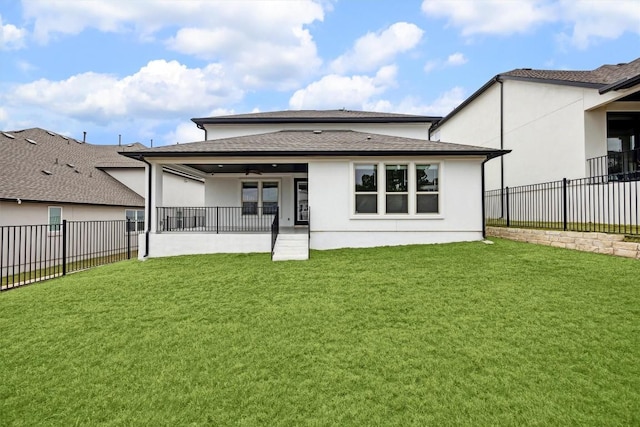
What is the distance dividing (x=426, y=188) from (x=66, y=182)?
1867 centimetres

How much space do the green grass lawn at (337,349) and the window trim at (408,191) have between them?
392cm

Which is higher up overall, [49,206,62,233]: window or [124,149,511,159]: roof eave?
[124,149,511,159]: roof eave

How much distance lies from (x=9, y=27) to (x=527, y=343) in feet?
84.4

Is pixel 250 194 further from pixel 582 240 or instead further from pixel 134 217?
pixel 582 240

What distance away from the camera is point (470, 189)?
11.4 meters

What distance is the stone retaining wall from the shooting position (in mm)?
7656

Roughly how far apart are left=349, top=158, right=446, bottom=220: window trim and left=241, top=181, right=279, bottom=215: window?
5000 mm

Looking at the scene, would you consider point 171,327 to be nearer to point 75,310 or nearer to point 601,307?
point 75,310

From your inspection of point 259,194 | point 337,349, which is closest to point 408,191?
point 259,194

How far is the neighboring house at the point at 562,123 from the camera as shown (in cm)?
1137

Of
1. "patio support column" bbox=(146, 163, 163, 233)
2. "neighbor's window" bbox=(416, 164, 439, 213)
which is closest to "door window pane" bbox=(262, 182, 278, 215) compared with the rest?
"patio support column" bbox=(146, 163, 163, 233)

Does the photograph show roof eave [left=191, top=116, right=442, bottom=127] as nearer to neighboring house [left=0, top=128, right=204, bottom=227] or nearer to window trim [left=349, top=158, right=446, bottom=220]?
neighboring house [left=0, top=128, right=204, bottom=227]

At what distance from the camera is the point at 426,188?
37.6 feet

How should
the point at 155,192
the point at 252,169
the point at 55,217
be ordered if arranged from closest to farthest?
the point at 155,192, the point at 252,169, the point at 55,217
